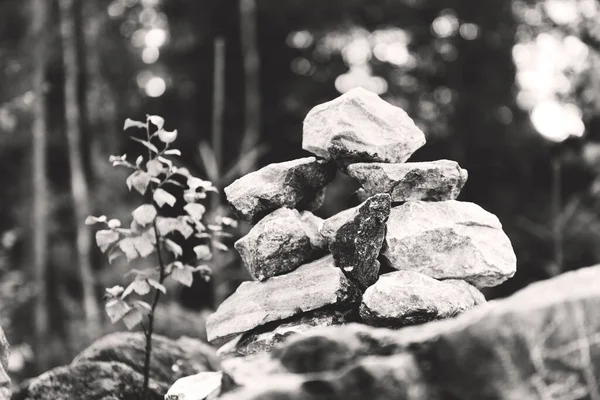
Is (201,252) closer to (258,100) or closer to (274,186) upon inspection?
(274,186)

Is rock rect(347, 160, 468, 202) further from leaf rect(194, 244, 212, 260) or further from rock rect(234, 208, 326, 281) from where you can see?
leaf rect(194, 244, 212, 260)

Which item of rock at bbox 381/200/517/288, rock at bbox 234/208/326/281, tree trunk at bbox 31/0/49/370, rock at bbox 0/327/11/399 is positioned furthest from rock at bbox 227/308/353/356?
tree trunk at bbox 31/0/49/370

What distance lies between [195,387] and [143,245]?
975 millimetres

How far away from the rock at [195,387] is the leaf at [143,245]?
81 cm

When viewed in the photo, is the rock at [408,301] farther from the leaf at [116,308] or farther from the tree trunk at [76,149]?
the tree trunk at [76,149]

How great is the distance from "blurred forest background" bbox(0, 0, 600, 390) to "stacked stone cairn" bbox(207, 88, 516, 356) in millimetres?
7785

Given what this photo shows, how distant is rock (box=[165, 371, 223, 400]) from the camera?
11.2 feet

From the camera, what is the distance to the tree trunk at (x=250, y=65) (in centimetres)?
1304

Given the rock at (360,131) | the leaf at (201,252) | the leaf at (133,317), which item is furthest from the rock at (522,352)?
the leaf at (201,252)

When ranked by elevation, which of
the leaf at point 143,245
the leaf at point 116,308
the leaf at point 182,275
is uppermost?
the leaf at point 143,245

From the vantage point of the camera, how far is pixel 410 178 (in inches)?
152

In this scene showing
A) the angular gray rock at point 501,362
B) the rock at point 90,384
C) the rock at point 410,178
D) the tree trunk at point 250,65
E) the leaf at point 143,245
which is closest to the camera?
the angular gray rock at point 501,362

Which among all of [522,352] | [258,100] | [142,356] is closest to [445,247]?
[522,352]

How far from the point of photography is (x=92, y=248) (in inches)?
593
